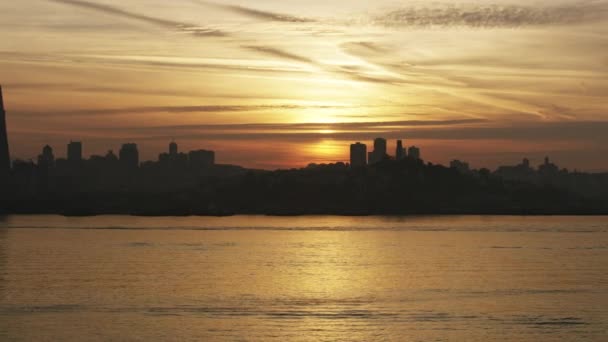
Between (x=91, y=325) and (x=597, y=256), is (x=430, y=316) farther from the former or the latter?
(x=597, y=256)

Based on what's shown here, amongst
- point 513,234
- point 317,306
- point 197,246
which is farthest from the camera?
point 513,234

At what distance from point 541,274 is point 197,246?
6564 centimetres

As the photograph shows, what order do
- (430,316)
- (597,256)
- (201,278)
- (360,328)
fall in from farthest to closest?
(597,256)
(201,278)
(430,316)
(360,328)

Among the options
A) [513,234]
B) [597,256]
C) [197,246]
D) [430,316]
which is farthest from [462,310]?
[513,234]

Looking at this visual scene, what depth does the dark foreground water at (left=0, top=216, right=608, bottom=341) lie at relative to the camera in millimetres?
61031

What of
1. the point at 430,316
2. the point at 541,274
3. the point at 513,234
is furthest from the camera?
the point at 513,234

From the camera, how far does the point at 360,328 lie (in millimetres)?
62188

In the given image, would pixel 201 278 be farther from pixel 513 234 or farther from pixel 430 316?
pixel 513 234

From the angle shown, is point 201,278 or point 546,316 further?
point 201,278

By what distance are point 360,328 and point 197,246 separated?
9112cm

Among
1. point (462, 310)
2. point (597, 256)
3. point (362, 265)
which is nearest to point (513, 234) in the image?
point (597, 256)

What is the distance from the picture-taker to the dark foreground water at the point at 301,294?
6103 centimetres

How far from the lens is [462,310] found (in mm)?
70688

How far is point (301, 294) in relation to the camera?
81062mm
